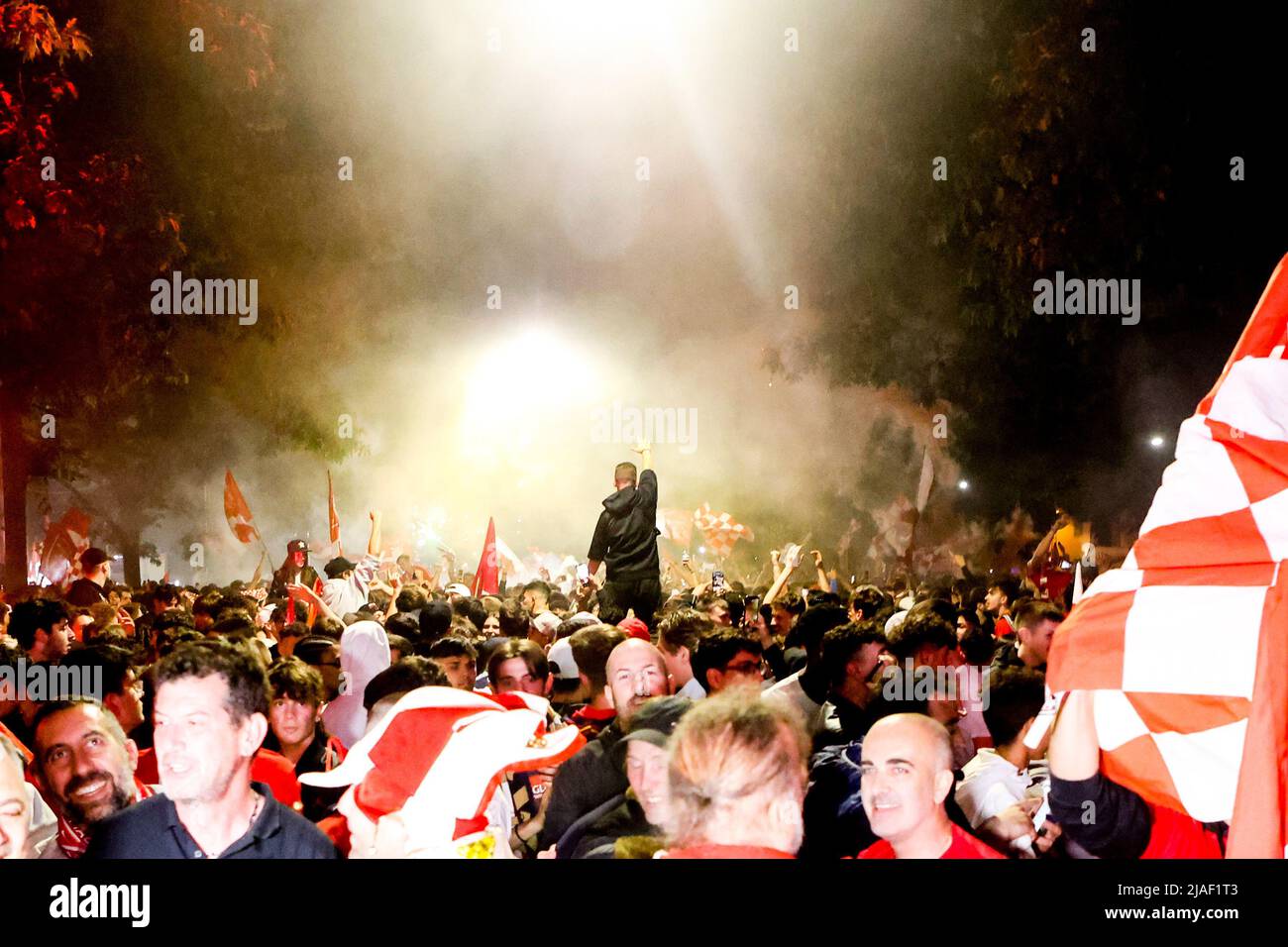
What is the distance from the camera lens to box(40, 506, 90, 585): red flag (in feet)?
48.5

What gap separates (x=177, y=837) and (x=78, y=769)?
2.31 ft

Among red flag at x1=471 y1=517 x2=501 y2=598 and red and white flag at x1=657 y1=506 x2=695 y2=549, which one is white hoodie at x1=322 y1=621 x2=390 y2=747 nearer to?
red flag at x1=471 y1=517 x2=501 y2=598

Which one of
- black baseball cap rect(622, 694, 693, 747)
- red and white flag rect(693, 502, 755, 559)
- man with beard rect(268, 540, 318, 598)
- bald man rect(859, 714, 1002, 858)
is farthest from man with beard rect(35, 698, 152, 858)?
red and white flag rect(693, 502, 755, 559)

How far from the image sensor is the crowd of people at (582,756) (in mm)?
3096

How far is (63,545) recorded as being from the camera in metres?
14.9

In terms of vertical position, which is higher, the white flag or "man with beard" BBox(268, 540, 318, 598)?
the white flag

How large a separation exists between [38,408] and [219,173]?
3592 mm

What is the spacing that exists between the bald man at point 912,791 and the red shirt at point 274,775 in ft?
6.82

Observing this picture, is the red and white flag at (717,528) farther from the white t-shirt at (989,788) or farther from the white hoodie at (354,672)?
the white t-shirt at (989,788)

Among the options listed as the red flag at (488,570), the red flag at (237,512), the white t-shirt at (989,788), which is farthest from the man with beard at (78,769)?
the red flag at (237,512)

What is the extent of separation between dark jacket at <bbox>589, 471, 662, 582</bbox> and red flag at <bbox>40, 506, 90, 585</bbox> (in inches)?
318

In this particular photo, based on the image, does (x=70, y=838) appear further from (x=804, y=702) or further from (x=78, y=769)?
(x=804, y=702)

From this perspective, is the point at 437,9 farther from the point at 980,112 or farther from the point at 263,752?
the point at 263,752
